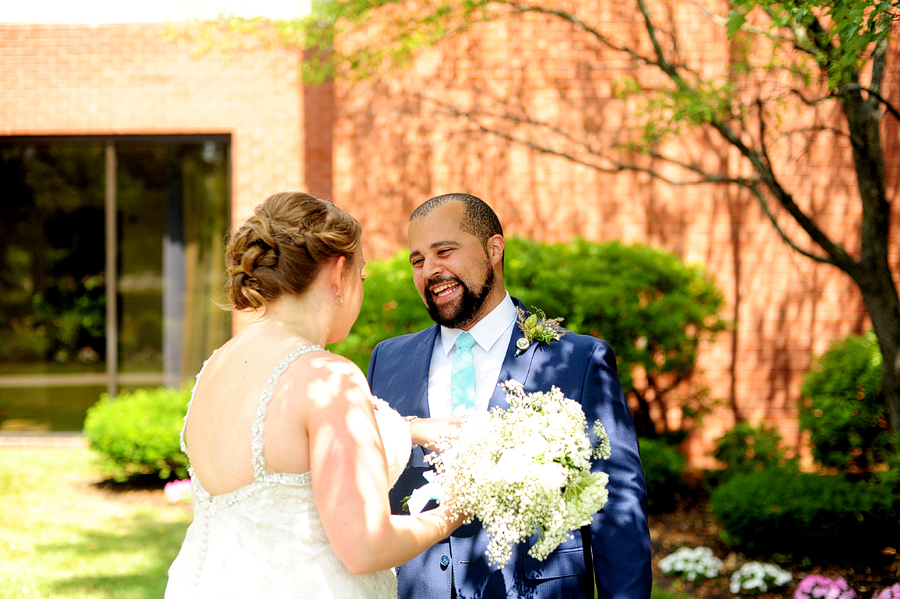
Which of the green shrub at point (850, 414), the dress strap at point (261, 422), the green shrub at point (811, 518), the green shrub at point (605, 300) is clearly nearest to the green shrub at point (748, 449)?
the green shrub at point (850, 414)

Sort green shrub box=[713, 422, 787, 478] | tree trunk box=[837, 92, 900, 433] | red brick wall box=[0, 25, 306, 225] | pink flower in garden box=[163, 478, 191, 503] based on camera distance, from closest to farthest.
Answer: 1. tree trunk box=[837, 92, 900, 433]
2. pink flower in garden box=[163, 478, 191, 503]
3. green shrub box=[713, 422, 787, 478]
4. red brick wall box=[0, 25, 306, 225]

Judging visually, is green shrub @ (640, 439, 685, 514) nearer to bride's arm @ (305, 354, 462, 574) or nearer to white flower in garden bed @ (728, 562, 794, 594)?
white flower in garden bed @ (728, 562, 794, 594)

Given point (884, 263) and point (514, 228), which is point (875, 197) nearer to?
point (884, 263)

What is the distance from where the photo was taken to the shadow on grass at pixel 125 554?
5.11 metres

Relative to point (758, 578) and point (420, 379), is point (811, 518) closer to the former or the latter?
point (758, 578)

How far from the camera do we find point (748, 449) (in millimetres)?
7172

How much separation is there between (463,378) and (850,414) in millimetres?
5083

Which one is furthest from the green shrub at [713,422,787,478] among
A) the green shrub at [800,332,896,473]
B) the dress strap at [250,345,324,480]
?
the dress strap at [250,345,324,480]

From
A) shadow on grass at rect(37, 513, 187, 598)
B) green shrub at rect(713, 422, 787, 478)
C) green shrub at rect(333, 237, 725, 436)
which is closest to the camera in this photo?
shadow on grass at rect(37, 513, 187, 598)

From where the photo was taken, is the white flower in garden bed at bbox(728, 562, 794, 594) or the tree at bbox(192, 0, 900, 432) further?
the white flower in garden bed at bbox(728, 562, 794, 594)

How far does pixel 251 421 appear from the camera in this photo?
1907mm

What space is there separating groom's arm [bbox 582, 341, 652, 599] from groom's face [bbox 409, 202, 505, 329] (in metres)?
0.54

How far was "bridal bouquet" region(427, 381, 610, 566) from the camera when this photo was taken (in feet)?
6.82

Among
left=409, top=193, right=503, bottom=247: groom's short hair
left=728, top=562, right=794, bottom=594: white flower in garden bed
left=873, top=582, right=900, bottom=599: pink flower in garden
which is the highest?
left=409, top=193, right=503, bottom=247: groom's short hair
